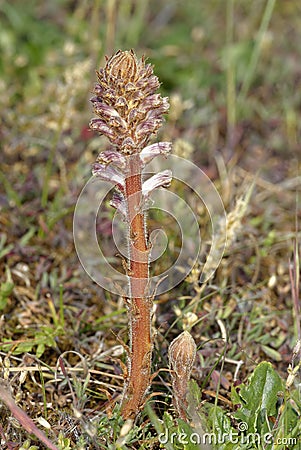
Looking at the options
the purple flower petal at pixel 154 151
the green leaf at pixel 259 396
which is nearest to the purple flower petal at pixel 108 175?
the purple flower petal at pixel 154 151

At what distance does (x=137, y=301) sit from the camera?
2418 mm

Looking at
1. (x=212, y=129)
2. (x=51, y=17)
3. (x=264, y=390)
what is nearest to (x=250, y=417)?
(x=264, y=390)

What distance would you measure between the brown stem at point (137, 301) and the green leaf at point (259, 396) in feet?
1.41

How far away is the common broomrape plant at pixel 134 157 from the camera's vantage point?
220cm

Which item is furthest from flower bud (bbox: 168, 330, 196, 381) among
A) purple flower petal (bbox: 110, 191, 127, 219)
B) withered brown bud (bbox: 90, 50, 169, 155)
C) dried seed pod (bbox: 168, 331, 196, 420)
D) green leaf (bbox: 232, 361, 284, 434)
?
withered brown bud (bbox: 90, 50, 169, 155)

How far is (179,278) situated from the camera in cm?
342

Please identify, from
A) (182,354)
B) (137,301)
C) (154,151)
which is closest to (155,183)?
(154,151)

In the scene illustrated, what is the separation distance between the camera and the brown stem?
2.31 m

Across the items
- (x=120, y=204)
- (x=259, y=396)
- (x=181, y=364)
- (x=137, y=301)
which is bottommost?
(x=259, y=396)

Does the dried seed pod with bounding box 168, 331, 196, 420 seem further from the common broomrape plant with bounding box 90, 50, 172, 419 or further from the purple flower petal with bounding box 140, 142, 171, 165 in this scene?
the purple flower petal with bounding box 140, 142, 171, 165

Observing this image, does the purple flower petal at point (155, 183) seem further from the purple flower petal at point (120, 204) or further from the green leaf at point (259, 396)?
the green leaf at point (259, 396)

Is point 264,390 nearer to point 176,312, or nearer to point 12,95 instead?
point 176,312

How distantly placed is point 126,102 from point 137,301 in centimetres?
73

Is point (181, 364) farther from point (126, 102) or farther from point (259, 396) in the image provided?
point (126, 102)
